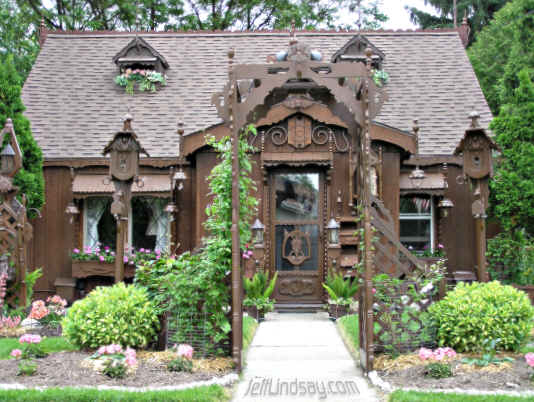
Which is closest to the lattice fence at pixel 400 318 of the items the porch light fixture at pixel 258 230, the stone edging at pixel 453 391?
the stone edging at pixel 453 391

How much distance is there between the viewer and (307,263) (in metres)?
11.9

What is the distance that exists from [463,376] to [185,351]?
2.92m

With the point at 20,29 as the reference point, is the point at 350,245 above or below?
below

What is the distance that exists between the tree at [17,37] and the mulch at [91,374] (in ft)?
54.3

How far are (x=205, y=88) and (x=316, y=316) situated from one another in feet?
23.1

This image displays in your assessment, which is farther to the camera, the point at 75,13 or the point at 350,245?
the point at 75,13

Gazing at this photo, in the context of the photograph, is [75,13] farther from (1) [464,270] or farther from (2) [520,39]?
(1) [464,270]

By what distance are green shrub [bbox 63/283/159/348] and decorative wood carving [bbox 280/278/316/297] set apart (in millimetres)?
5151

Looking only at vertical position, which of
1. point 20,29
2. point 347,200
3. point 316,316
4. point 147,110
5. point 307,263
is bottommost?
point 316,316

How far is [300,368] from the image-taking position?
6.67 metres

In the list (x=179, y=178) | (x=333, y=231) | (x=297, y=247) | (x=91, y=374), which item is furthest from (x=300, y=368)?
(x=179, y=178)

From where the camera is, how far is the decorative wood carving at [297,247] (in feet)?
38.7

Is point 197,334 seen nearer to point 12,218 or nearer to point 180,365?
point 180,365

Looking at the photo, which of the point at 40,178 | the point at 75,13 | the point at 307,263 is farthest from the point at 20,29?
the point at 307,263
